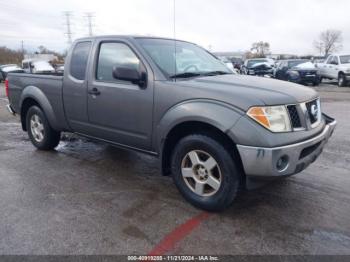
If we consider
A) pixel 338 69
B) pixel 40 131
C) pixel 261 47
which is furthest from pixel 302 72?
pixel 261 47

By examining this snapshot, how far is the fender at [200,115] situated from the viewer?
2.92 meters

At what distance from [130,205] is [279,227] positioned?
1.51 m

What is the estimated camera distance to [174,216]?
3197mm

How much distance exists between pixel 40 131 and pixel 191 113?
3345mm

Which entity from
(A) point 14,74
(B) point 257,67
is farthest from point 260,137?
(B) point 257,67

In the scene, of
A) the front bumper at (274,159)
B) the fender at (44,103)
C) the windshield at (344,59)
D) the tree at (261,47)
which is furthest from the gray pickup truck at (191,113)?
the tree at (261,47)

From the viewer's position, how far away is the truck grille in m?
2.99

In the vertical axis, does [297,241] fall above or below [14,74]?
below

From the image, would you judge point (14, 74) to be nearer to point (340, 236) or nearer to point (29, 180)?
point (29, 180)

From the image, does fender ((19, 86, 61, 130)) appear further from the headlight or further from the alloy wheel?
the headlight

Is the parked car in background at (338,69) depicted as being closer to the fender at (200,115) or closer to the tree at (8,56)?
the fender at (200,115)

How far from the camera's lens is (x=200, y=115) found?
3078 mm

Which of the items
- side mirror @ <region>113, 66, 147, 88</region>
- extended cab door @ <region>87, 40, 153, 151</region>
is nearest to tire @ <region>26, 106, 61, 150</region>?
extended cab door @ <region>87, 40, 153, 151</region>

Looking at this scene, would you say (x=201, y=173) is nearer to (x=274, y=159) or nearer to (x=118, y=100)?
(x=274, y=159)
